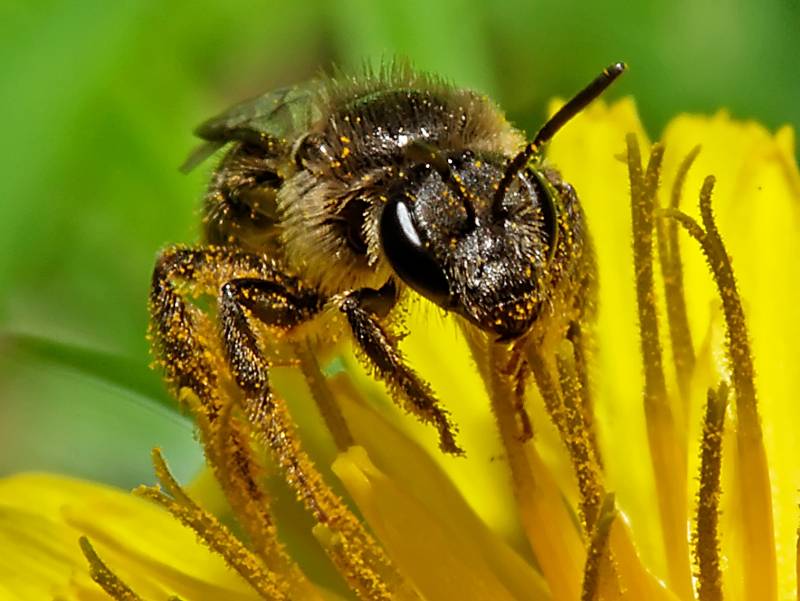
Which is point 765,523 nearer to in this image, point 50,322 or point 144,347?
point 144,347

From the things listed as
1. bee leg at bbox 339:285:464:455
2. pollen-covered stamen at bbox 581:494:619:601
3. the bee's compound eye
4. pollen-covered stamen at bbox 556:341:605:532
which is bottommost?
pollen-covered stamen at bbox 581:494:619:601

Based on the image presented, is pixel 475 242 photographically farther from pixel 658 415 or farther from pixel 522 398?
pixel 658 415

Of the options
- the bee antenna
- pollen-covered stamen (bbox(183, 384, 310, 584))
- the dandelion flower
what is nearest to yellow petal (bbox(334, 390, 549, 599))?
the dandelion flower

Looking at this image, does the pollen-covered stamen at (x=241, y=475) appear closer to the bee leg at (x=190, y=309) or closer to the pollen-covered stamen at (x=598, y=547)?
the bee leg at (x=190, y=309)

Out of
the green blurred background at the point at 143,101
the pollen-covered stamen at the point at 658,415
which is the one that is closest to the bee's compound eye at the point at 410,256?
the pollen-covered stamen at the point at 658,415

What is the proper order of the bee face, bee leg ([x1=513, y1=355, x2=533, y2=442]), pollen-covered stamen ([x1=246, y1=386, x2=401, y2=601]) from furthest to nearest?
bee leg ([x1=513, y1=355, x2=533, y2=442]) < pollen-covered stamen ([x1=246, y1=386, x2=401, y2=601]) < the bee face

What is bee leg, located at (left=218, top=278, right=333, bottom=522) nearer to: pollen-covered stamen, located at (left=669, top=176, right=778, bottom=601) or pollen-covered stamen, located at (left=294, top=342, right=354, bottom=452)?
pollen-covered stamen, located at (left=294, top=342, right=354, bottom=452)

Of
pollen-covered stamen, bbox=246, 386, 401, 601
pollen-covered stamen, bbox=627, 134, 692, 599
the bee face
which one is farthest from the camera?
pollen-covered stamen, bbox=627, 134, 692, 599

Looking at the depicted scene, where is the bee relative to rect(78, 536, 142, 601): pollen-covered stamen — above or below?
above
